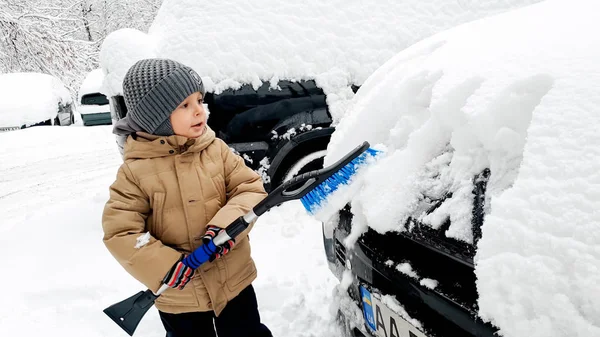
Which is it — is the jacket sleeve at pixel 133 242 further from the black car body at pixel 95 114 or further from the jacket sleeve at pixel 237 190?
the black car body at pixel 95 114

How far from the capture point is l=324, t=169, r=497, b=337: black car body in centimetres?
95

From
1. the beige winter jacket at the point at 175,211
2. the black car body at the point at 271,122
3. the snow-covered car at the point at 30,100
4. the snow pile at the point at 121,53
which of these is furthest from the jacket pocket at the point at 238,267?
the snow-covered car at the point at 30,100

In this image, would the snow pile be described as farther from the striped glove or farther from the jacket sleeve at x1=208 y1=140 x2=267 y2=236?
the striped glove

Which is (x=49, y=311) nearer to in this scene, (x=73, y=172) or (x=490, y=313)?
(x=490, y=313)

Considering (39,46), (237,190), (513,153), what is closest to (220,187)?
(237,190)

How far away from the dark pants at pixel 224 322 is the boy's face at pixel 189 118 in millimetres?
676

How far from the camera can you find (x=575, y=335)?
730 millimetres

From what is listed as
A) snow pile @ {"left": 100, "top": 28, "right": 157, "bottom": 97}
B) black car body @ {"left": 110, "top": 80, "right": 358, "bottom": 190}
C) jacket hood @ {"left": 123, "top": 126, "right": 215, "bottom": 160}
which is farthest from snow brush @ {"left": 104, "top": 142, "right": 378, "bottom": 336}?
snow pile @ {"left": 100, "top": 28, "right": 157, "bottom": 97}

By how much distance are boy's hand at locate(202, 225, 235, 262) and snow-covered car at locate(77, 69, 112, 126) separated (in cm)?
1019

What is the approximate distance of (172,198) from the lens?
1.43 m

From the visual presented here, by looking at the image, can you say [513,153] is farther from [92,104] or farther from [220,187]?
[92,104]

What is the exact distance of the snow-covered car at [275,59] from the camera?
2.81 meters

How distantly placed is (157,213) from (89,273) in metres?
→ 1.84

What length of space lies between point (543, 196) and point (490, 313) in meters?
0.26
